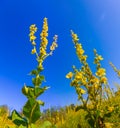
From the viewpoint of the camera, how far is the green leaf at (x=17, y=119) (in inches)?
155

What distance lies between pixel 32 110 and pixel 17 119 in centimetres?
25

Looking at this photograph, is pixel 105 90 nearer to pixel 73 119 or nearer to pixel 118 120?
pixel 118 120

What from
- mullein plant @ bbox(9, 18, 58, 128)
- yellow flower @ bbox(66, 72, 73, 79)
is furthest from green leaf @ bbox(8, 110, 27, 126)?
yellow flower @ bbox(66, 72, 73, 79)

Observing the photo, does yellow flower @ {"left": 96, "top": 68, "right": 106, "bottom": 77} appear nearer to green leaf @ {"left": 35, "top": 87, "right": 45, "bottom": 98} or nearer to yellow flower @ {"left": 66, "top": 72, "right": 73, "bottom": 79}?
yellow flower @ {"left": 66, "top": 72, "right": 73, "bottom": 79}

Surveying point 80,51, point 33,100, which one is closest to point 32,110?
point 33,100

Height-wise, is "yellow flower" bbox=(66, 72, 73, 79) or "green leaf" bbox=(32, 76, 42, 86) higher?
"green leaf" bbox=(32, 76, 42, 86)

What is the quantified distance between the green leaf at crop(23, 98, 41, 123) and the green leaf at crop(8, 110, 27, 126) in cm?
9

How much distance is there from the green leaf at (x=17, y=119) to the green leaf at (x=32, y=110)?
93 millimetres

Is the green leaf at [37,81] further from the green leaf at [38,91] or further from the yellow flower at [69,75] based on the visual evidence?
the yellow flower at [69,75]

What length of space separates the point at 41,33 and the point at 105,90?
5.36 m

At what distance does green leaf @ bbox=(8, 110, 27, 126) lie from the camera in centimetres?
395

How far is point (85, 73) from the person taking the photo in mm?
3734

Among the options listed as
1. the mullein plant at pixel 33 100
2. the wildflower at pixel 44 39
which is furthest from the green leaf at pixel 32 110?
the wildflower at pixel 44 39

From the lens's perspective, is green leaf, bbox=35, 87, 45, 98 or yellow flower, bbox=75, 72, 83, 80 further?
green leaf, bbox=35, 87, 45, 98
